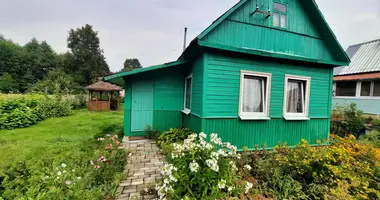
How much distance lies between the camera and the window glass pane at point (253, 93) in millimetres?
4672

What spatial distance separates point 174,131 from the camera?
539 centimetres

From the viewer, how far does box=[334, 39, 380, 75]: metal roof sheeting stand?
9.88 metres

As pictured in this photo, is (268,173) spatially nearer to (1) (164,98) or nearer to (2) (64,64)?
(1) (164,98)

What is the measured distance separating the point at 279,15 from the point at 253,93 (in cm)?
261

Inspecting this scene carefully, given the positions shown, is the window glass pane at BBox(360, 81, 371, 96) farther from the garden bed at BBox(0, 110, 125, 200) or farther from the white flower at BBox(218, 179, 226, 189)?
the garden bed at BBox(0, 110, 125, 200)

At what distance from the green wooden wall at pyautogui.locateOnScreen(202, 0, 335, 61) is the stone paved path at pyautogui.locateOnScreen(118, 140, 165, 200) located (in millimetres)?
3431

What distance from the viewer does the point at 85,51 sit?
2844 cm

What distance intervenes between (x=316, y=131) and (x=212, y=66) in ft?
14.5

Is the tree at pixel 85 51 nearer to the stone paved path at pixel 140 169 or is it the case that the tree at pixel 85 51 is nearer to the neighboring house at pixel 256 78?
the neighboring house at pixel 256 78

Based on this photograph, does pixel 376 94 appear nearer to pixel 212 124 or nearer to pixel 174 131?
pixel 212 124

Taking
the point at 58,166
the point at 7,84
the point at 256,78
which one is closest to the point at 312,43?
the point at 256,78

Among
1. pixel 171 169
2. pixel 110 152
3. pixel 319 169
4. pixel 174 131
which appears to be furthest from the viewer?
pixel 174 131

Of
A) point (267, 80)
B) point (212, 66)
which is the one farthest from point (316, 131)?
point (212, 66)

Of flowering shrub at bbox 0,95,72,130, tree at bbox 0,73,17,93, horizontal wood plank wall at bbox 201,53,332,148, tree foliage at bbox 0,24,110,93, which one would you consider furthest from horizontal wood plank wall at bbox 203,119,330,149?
tree at bbox 0,73,17,93
